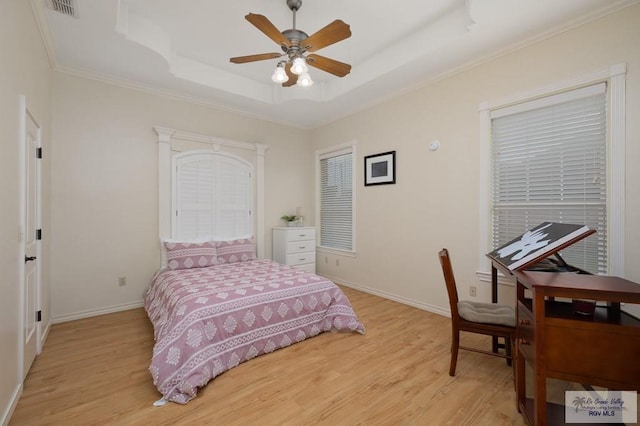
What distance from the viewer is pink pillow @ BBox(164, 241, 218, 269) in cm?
362

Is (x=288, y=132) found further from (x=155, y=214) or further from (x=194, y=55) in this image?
(x=155, y=214)

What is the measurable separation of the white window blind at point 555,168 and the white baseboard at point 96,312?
4454 millimetres

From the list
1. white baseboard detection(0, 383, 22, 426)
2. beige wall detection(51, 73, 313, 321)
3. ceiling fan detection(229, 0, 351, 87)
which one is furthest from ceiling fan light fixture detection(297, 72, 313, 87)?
white baseboard detection(0, 383, 22, 426)

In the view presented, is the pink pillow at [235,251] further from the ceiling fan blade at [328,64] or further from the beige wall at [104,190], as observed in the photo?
the ceiling fan blade at [328,64]

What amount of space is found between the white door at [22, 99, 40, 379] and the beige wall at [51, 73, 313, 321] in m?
0.87

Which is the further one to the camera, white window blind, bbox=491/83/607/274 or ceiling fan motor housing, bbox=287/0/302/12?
ceiling fan motor housing, bbox=287/0/302/12

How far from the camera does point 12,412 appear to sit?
174cm

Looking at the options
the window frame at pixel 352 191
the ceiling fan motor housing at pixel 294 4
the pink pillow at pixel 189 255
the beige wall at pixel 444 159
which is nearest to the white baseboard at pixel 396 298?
the beige wall at pixel 444 159

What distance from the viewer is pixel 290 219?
5004 mm

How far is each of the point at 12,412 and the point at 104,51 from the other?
318 centimetres

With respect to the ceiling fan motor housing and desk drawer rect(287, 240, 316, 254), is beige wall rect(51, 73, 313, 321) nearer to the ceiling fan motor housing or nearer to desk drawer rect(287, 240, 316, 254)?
desk drawer rect(287, 240, 316, 254)

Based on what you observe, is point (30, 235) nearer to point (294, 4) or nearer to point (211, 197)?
point (211, 197)

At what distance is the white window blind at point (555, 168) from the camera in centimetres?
237

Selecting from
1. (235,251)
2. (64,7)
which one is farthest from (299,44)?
(235,251)
